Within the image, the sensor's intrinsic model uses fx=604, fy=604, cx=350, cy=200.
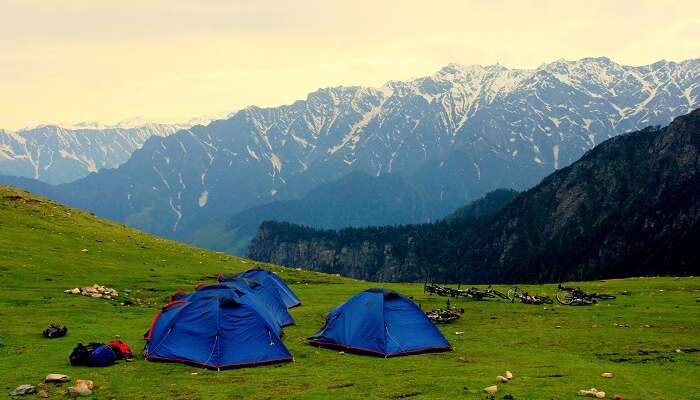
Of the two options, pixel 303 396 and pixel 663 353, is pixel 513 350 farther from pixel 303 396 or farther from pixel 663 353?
pixel 303 396

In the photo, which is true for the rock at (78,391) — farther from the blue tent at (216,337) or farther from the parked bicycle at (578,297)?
the parked bicycle at (578,297)

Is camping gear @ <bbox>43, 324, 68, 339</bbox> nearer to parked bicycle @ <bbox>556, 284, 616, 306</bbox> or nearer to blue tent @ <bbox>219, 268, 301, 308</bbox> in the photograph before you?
blue tent @ <bbox>219, 268, 301, 308</bbox>

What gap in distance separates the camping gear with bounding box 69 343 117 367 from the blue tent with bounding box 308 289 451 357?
10599 millimetres

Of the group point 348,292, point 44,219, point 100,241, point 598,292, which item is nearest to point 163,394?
point 348,292

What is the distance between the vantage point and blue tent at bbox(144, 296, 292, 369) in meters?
26.9

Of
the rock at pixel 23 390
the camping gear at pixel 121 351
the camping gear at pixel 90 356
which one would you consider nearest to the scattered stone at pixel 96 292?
the camping gear at pixel 121 351

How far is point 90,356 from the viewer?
25688 mm

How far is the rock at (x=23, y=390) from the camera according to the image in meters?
20.9

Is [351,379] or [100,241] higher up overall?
[100,241]

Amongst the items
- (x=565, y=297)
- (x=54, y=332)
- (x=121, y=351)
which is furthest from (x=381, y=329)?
(x=565, y=297)

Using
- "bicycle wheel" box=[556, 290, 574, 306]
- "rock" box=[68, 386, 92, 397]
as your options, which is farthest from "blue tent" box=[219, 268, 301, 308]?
"rock" box=[68, 386, 92, 397]

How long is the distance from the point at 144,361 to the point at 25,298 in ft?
64.3

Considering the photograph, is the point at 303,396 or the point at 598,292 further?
the point at 598,292

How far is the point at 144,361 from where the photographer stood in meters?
27.2
